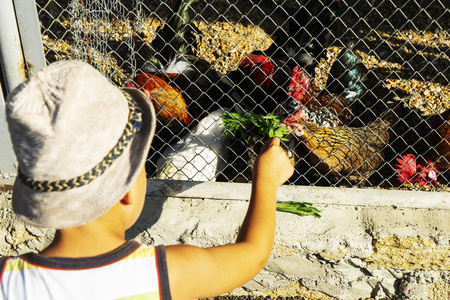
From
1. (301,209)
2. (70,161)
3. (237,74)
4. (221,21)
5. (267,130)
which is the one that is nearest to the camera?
(70,161)

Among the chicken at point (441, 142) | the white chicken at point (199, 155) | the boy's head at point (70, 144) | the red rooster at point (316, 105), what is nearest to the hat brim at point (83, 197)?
the boy's head at point (70, 144)

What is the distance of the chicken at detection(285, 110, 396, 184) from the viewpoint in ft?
9.41

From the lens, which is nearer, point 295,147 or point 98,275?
point 98,275

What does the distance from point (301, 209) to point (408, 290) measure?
90 cm

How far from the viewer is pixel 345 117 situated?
11.3 feet

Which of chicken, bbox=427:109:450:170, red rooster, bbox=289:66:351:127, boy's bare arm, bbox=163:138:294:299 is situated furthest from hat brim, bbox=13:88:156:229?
chicken, bbox=427:109:450:170

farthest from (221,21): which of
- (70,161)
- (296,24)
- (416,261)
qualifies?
(70,161)

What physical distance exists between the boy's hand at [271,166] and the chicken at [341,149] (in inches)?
49.6

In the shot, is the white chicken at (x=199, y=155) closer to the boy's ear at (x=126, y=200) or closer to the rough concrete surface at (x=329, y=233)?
the rough concrete surface at (x=329, y=233)

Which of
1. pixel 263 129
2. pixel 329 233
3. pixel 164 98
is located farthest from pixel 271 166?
pixel 164 98

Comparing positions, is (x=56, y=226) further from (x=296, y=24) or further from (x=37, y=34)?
(x=296, y=24)

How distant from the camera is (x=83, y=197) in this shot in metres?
1.16

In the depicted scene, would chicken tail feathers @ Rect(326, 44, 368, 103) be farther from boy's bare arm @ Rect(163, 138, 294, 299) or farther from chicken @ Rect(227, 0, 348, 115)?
boy's bare arm @ Rect(163, 138, 294, 299)

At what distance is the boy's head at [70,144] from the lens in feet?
3.58
